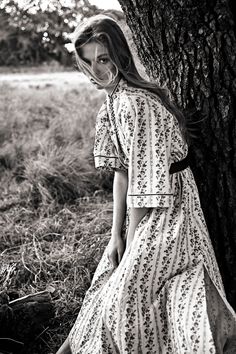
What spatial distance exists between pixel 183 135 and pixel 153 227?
40 centimetres

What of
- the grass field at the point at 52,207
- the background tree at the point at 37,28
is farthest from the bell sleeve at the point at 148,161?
the background tree at the point at 37,28

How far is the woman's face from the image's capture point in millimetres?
1984

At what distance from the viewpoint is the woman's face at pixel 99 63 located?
1984mm

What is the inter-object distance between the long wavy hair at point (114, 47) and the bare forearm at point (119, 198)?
1.04 ft

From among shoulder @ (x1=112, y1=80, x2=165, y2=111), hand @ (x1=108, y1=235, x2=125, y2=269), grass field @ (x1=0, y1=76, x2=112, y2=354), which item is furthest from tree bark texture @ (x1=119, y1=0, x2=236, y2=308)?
grass field @ (x1=0, y1=76, x2=112, y2=354)

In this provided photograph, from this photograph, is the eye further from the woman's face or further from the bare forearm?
the bare forearm

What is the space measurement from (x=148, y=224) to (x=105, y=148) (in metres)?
0.35

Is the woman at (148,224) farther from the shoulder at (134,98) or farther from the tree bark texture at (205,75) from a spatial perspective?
the tree bark texture at (205,75)

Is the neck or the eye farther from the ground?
the eye

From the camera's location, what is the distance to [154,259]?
195 cm

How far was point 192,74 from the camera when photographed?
2189mm

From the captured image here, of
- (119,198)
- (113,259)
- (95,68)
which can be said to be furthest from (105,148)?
(113,259)

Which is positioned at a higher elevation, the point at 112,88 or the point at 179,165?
the point at 112,88

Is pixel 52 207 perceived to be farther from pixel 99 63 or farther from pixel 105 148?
pixel 99 63
